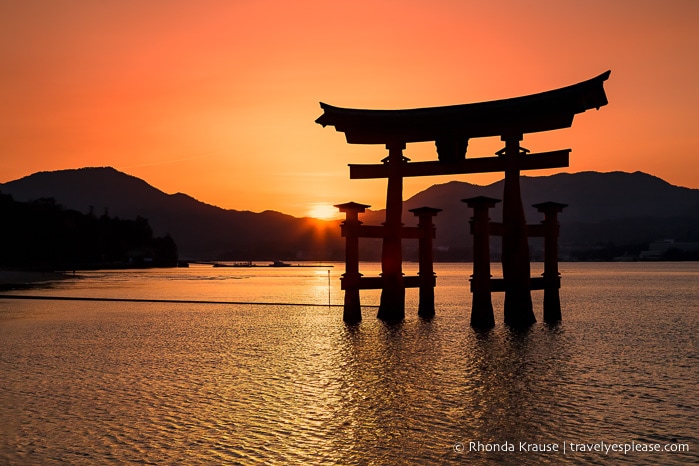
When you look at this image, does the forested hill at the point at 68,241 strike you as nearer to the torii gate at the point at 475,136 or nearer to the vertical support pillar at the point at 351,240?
the vertical support pillar at the point at 351,240

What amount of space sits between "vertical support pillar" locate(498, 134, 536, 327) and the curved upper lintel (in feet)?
2.73

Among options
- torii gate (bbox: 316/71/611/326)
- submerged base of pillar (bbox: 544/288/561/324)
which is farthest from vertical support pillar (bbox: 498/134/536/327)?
submerged base of pillar (bbox: 544/288/561/324)

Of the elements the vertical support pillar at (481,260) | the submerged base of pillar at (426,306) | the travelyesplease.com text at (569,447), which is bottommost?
the travelyesplease.com text at (569,447)

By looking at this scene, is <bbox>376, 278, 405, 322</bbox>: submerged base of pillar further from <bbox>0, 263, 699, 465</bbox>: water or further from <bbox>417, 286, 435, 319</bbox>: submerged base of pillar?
<bbox>417, 286, 435, 319</bbox>: submerged base of pillar

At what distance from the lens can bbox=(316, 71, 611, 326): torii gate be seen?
2366 cm

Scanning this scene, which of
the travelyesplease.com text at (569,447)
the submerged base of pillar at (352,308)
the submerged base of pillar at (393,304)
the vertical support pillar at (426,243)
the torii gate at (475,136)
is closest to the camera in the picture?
the travelyesplease.com text at (569,447)

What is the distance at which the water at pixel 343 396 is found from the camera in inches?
401

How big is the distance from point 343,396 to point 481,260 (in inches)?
473

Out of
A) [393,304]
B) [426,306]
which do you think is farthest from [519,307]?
[426,306]

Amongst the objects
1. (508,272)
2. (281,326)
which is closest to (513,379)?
(508,272)

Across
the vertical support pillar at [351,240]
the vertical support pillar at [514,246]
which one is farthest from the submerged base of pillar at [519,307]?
the vertical support pillar at [351,240]

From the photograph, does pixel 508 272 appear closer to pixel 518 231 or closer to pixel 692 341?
pixel 518 231

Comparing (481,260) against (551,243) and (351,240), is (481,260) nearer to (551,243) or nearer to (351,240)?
(551,243)

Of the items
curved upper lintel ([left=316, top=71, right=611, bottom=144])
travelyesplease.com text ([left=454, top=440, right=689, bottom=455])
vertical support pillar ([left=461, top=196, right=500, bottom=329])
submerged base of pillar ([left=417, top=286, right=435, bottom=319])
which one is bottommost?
travelyesplease.com text ([left=454, top=440, right=689, bottom=455])
